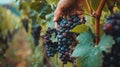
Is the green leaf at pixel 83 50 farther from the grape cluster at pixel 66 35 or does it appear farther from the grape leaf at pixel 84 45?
the grape cluster at pixel 66 35

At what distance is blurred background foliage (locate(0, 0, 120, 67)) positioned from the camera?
1.78 m

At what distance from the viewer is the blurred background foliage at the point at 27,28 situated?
178 centimetres

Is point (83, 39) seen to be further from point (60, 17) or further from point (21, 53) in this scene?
point (21, 53)

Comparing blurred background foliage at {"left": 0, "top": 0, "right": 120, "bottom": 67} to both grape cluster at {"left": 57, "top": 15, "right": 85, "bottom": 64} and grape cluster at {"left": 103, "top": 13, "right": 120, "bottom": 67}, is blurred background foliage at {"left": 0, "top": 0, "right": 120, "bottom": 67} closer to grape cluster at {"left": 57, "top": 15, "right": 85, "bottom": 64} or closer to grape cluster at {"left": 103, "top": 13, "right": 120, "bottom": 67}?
grape cluster at {"left": 57, "top": 15, "right": 85, "bottom": 64}

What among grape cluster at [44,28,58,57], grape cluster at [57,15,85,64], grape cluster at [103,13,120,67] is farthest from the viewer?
grape cluster at [44,28,58,57]

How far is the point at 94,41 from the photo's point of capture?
1183 mm

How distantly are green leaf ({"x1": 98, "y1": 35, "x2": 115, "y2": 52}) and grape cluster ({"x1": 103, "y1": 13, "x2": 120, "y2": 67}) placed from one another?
0.01m

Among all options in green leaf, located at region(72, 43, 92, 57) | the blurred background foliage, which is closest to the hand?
the blurred background foliage

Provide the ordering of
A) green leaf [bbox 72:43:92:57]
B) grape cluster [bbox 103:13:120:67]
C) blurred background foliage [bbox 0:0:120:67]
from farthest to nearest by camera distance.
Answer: blurred background foliage [bbox 0:0:120:67]
green leaf [bbox 72:43:92:57]
grape cluster [bbox 103:13:120:67]

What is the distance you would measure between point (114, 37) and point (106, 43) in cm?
3

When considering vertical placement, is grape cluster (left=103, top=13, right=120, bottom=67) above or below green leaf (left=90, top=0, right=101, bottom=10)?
below

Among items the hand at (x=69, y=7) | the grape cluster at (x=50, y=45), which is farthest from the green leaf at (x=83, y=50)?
the grape cluster at (x=50, y=45)

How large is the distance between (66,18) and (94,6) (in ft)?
0.40

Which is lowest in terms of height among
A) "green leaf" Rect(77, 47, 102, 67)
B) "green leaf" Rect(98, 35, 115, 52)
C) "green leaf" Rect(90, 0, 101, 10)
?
"green leaf" Rect(77, 47, 102, 67)
